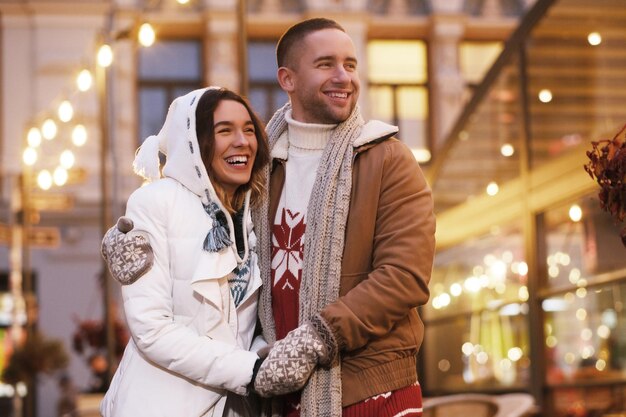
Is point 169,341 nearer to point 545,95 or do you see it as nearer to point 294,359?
point 294,359

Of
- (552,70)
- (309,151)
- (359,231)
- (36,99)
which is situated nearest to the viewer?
(359,231)

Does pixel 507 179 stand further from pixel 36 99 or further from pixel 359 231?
pixel 36 99

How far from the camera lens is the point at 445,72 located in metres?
28.0

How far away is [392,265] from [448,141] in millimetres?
12509

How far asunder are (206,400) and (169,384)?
0.45 feet

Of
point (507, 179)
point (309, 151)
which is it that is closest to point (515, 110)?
point (507, 179)

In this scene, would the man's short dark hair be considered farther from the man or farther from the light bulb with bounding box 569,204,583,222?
the light bulb with bounding box 569,204,583,222

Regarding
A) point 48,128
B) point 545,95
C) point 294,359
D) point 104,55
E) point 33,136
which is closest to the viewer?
Result: point 294,359

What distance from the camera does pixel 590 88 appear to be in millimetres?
11734

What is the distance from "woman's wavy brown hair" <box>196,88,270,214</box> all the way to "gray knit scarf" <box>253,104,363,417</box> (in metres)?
0.17

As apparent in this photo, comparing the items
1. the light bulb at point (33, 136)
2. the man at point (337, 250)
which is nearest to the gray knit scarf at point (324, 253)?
the man at point (337, 250)

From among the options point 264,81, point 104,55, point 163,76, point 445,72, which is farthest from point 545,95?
point 163,76

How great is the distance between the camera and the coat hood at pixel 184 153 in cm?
499

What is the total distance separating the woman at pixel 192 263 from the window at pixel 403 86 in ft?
75.2
